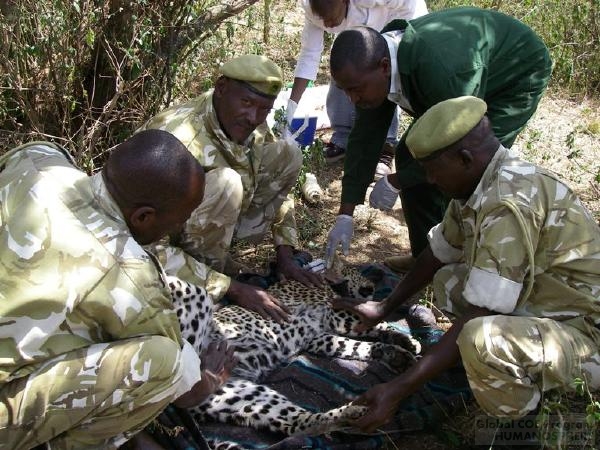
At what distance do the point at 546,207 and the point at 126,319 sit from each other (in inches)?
73.9

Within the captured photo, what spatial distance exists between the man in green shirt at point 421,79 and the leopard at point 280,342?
50 centimetres

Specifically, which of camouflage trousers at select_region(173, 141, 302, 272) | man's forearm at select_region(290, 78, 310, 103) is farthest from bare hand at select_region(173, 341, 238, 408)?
man's forearm at select_region(290, 78, 310, 103)

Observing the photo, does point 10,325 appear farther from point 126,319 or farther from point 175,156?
point 175,156

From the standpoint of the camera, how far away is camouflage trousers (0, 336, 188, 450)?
2717mm

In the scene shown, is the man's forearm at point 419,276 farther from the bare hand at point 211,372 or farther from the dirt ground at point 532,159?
the dirt ground at point 532,159

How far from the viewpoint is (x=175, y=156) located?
2914mm

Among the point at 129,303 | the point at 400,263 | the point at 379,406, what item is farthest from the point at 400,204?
the point at 129,303

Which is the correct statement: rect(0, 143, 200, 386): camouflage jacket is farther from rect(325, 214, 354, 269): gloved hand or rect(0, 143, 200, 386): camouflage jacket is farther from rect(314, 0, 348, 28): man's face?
rect(314, 0, 348, 28): man's face

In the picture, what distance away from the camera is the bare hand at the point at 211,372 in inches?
137

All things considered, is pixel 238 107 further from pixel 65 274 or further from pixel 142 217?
pixel 65 274

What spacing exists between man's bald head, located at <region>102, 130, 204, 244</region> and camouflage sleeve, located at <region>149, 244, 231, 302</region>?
134cm

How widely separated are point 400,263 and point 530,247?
2.19 m

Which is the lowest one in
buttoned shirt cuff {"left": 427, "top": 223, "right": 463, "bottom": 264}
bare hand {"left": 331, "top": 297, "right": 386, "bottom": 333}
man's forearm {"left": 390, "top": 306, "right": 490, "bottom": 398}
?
bare hand {"left": 331, "top": 297, "right": 386, "bottom": 333}

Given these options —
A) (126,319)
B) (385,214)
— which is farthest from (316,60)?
(126,319)
